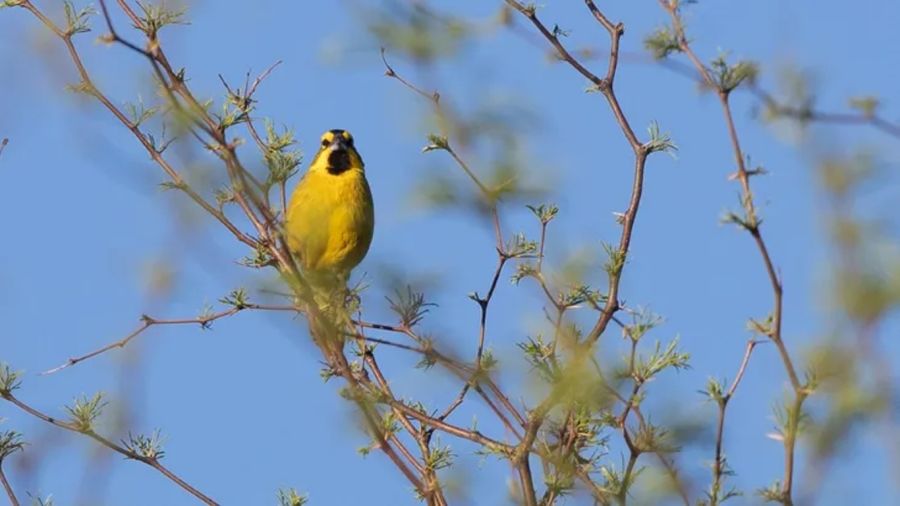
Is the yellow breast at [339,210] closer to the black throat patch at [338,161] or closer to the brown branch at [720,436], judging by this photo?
the black throat patch at [338,161]

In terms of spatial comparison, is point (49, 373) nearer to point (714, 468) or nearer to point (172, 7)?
point (172, 7)

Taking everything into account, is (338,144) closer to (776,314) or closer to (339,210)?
(339,210)

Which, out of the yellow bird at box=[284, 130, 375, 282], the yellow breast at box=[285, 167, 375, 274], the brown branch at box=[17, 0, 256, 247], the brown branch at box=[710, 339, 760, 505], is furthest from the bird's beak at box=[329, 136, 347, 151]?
the brown branch at box=[710, 339, 760, 505]

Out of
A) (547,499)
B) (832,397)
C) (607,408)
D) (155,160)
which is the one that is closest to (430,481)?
(547,499)

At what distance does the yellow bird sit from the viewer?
5301 millimetres

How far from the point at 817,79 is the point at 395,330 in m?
1.46

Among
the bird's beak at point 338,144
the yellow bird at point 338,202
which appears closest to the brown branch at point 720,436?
the yellow bird at point 338,202

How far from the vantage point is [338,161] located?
5.91 metres

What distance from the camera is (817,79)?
6.77ft

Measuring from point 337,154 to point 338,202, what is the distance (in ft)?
1.35

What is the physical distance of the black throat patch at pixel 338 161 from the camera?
5.86 m

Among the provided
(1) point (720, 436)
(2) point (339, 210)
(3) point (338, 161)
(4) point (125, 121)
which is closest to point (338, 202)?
(2) point (339, 210)

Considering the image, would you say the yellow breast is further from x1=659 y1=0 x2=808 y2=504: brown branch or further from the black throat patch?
x1=659 y1=0 x2=808 y2=504: brown branch

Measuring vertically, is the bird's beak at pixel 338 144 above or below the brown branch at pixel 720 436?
above
